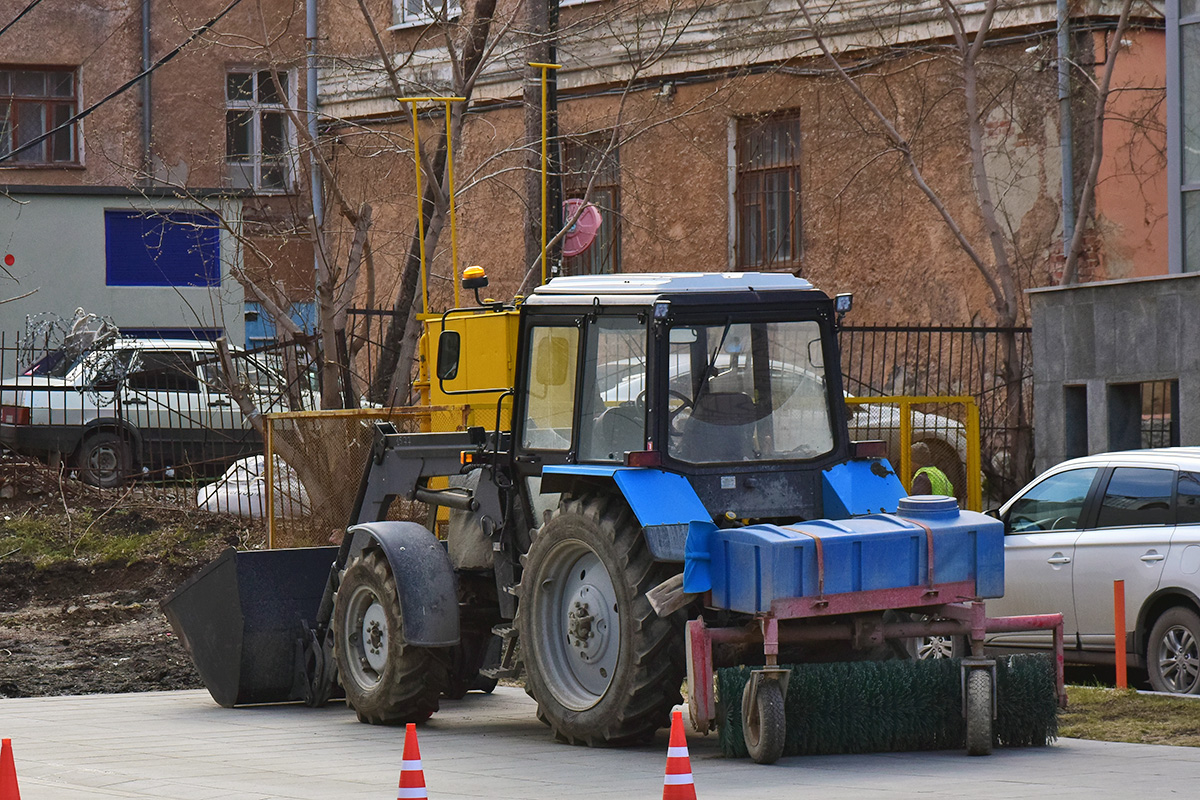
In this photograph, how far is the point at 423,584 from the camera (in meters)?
10.6

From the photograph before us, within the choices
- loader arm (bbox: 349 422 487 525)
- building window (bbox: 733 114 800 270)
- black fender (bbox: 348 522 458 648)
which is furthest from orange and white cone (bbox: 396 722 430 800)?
building window (bbox: 733 114 800 270)

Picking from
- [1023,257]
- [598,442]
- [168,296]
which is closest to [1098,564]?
[598,442]

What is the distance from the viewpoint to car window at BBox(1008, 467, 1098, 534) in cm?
1234

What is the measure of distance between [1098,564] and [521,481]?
156 inches

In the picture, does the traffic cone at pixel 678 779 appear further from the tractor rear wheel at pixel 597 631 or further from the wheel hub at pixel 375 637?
the wheel hub at pixel 375 637

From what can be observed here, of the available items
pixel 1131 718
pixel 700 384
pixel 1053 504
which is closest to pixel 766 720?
pixel 700 384

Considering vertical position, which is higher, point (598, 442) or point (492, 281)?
point (492, 281)

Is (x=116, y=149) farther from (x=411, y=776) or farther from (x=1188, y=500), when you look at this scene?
(x=411, y=776)

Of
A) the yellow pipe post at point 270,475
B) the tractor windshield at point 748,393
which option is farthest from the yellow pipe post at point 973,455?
the tractor windshield at point 748,393

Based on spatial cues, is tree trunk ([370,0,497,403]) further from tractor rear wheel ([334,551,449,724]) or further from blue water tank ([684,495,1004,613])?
blue water tank ([684,495,1004,613])

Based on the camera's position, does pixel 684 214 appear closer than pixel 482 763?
No

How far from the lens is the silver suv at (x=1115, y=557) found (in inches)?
448

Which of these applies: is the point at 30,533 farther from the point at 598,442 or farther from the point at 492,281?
the point at 598,442

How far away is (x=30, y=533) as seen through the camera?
19609mm
